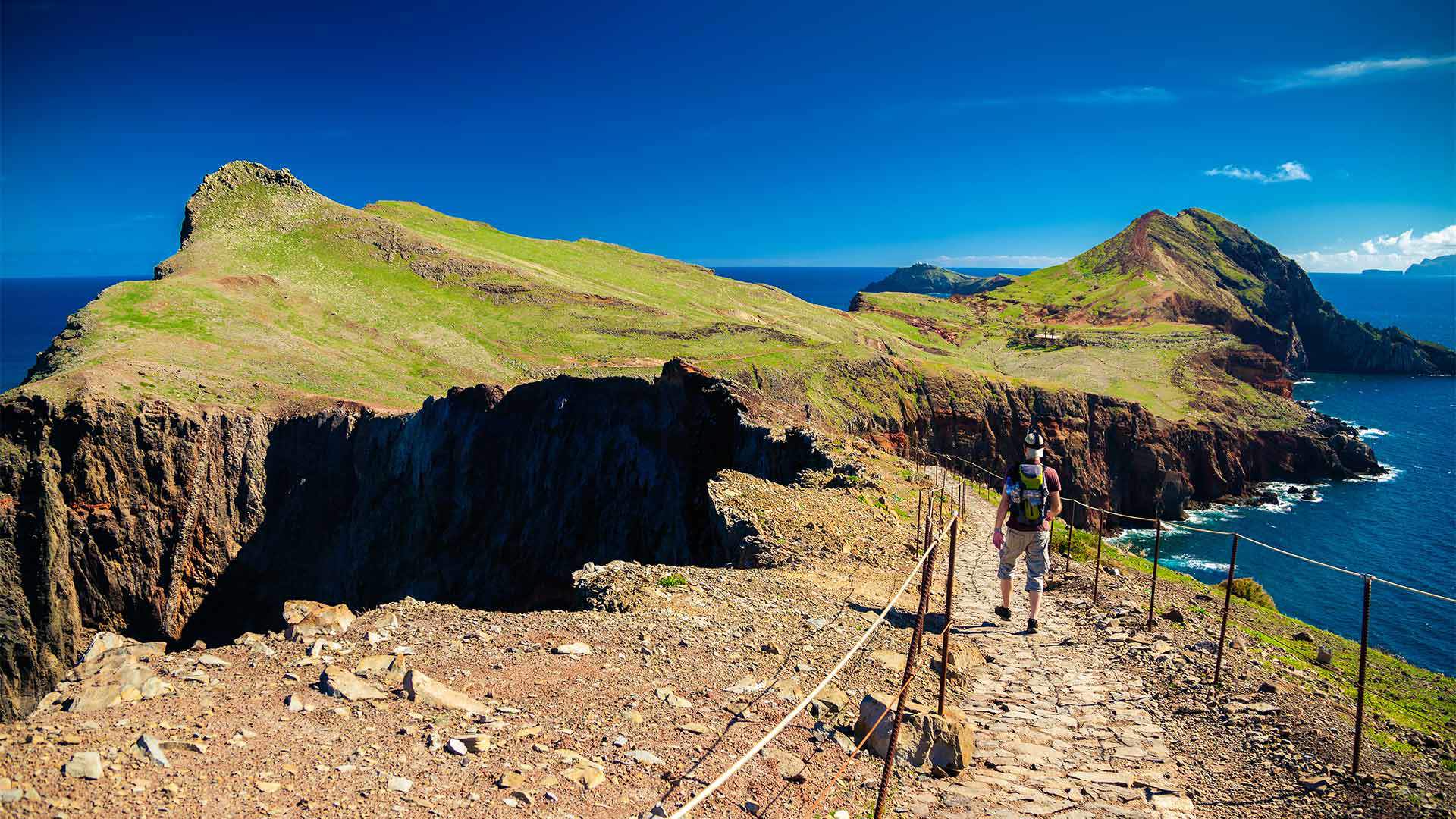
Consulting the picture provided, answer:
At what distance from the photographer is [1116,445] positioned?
65625 millimetres

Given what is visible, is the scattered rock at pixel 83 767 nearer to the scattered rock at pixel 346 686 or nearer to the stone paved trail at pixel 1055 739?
the scattered rock at pixel 346 686

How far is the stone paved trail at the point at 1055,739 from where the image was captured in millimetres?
6660

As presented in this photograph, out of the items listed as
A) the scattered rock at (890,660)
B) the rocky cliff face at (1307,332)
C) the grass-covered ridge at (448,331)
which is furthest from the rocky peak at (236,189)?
the rocky cliff face at (1307,332)

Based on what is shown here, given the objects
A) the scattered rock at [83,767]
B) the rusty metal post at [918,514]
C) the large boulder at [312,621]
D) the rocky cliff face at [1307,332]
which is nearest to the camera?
the scattered rock at [83,767]

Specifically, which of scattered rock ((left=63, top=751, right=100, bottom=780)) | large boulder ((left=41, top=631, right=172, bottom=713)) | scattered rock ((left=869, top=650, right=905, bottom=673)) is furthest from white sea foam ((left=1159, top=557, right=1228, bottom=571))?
scattered rock ((left=63, top=751, right=100, bottom=780))

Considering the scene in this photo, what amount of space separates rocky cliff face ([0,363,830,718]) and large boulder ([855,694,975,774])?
1917 cm

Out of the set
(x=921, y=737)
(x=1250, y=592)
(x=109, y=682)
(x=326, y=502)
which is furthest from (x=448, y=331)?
(x=921, y=737)

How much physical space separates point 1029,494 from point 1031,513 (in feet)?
1.00

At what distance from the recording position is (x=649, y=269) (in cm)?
9056

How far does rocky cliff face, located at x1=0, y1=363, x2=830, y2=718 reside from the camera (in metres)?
32.5

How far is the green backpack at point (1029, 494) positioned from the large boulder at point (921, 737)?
4370mm

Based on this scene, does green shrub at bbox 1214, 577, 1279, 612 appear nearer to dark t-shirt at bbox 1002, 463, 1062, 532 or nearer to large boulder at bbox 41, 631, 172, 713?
dark t-shirt at bbox 1002, 463, 1062, 532

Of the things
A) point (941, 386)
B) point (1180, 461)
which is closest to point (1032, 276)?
point (1180, 461)

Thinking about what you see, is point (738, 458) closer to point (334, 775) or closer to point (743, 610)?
point (743, 610)
